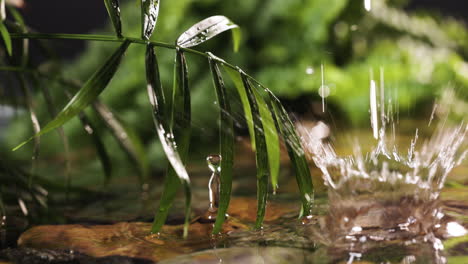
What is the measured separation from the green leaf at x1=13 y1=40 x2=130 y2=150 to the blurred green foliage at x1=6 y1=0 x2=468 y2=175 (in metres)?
1.84

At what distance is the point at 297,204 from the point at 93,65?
2.54 meters

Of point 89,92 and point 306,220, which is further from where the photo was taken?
point 306,220

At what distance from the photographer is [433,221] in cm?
89

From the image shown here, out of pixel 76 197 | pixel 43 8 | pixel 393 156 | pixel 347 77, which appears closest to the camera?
pixel 393 156

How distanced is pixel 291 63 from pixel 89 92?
2392 millimetres

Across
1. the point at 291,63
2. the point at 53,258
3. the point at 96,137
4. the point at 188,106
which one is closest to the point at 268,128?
the point at 188,106

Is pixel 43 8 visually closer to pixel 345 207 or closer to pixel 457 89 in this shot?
pixel 457 89

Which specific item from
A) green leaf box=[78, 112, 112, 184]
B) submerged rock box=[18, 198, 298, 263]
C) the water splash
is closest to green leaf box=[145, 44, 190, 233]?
submerged rock box=[18, 198, 298, 263]

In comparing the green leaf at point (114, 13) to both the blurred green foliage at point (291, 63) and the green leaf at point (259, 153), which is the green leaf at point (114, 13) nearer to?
the green leaf at point (259, 153)

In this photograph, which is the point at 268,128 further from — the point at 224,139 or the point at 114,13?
the point at 114,13

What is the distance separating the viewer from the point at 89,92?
0.72 m

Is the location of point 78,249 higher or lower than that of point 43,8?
lower

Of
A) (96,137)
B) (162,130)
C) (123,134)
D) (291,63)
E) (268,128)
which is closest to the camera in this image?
(162,130)

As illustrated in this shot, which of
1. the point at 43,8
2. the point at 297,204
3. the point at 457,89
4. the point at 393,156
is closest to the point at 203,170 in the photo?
the point at 297,204
